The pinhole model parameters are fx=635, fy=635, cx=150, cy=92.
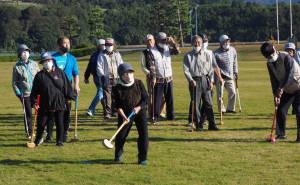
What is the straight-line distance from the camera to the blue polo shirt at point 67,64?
555 inches

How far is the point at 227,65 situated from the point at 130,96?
7.78 metres

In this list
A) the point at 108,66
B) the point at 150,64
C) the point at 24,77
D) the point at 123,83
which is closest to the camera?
the point at 123,83

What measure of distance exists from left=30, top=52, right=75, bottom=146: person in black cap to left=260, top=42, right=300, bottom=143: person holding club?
4197mm

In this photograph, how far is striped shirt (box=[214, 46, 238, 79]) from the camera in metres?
18.3

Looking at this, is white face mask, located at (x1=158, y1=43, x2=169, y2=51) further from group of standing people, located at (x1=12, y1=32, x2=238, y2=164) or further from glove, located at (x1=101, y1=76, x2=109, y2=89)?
glove, located at (x1=101, y1=76, x2=109, y2=89)

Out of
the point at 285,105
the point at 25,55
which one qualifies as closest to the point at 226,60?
the point at 285,105

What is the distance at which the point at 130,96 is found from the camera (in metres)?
11.2

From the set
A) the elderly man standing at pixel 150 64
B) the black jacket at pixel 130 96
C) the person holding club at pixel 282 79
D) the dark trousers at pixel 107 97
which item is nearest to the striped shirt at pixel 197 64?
the elderly man standing at pixel 150 64

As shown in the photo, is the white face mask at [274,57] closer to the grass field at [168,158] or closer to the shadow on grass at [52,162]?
the grass field at [168,158]

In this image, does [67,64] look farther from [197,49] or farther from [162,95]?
[162,95]

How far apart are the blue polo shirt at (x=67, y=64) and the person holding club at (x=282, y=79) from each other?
4.33 m

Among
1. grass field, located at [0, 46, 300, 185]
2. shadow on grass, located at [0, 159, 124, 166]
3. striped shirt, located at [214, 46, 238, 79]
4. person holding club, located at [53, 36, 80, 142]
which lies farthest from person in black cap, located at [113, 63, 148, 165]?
striped shirt, located at [214, 46, 238, 79]

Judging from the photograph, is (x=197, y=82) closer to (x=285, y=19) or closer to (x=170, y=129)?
(x=170, y=129)

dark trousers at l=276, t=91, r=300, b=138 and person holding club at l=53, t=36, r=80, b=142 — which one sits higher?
person holding club at l=53, t=36, r=80, b=142
